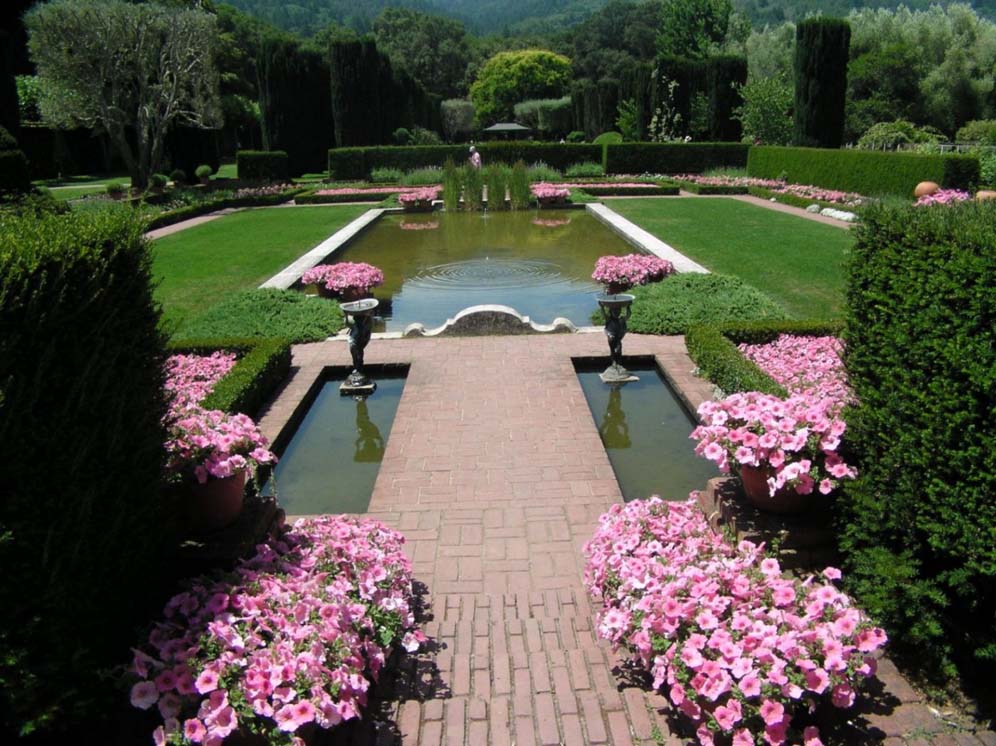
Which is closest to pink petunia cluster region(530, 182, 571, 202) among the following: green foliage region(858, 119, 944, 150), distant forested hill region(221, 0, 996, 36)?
green foliage region(858, 119, 944, 150)

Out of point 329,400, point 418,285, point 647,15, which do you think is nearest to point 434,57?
point 647,15

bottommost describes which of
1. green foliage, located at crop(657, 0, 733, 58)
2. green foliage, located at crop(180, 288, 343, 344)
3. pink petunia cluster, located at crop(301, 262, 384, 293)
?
green foliage, located at crop(180, 288, 343, 344)

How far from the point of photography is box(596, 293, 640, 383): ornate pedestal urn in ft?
22.4

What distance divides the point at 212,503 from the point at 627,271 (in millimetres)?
6985

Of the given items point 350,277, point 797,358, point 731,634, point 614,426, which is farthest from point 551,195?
point 731,634

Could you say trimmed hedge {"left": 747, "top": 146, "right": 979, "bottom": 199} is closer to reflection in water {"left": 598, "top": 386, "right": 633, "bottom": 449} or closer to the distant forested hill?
reflection in water {"left": 598, "top": 386, "right": 633, "bottom": 449}

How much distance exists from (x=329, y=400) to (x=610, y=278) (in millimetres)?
4129

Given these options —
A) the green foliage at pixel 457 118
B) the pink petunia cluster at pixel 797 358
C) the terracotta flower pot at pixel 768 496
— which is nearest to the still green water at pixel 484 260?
the pink petunia cluster at pixel 797 358

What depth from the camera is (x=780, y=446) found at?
3504mm

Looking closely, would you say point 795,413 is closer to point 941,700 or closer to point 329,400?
point 941,700

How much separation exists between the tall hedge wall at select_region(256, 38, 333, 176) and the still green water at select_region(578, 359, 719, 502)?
28.7m

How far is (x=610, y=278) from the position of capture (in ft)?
31.1

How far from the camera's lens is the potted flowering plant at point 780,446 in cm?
347

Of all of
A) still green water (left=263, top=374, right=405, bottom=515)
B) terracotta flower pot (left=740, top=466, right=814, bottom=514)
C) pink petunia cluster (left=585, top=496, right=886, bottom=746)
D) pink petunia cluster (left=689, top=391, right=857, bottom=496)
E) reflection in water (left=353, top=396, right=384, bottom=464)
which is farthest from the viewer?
reflection in water (left=353, top=396, right=384, bottom=464)
